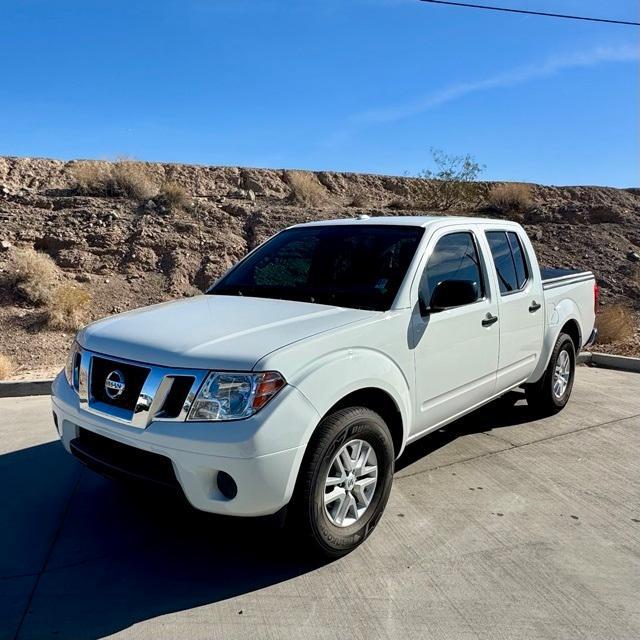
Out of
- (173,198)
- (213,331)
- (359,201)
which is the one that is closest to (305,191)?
(359,201)

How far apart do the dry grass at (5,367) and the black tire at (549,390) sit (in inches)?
235

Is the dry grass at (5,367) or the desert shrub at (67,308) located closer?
the dry grass at (5,367)

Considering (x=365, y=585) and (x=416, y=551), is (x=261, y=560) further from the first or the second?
(x=416, y=551)

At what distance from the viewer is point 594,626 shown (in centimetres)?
268

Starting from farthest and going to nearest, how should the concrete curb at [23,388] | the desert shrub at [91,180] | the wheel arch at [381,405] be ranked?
the desert shrub at [91,180] < the concrete curb at [23,388] < the wheel arch at [381,405]

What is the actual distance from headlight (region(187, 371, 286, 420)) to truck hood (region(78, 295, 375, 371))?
6cm

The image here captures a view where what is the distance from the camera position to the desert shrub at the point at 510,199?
17.6 m

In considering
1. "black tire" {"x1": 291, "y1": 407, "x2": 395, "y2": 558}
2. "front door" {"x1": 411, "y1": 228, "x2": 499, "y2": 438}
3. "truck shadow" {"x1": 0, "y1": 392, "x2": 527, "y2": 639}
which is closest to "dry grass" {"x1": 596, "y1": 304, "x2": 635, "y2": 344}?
"front door" {"x1": 411, "y1": 228, "x2": 499, "y2": 438}

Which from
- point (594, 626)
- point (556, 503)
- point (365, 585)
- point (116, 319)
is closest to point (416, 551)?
point (365, 585)

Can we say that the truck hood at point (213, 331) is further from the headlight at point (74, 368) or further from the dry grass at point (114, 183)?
the dry grass at point (114, 183)

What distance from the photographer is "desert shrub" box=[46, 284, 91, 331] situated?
919cm

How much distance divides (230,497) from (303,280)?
174cm

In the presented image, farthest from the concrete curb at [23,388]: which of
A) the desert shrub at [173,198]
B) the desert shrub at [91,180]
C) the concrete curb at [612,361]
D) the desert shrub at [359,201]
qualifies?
the desert shrub at [359,201]

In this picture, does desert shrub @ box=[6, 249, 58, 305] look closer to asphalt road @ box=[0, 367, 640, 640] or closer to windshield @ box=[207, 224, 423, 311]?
asphalt road @ box=[0, 367, 640, 640]
